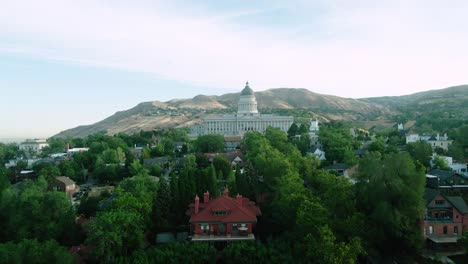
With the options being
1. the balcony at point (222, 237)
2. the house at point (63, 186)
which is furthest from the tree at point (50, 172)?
the balcony at point (222, 237)

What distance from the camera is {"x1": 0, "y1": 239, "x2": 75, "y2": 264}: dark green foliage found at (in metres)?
30.7

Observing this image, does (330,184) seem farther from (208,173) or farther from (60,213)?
(60,213)

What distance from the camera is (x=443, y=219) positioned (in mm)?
37531

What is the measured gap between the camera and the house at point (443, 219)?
3678cm

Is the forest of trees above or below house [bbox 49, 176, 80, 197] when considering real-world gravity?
above

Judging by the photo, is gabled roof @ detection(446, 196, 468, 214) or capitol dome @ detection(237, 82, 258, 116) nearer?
gabled roof @ detection(446, 196, 468, 214)

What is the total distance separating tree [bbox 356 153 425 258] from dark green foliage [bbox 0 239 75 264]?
21.9m

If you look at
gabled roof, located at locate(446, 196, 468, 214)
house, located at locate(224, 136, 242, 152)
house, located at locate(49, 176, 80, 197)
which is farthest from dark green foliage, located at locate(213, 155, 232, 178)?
house, located at locate(224, 136, 242, 152)

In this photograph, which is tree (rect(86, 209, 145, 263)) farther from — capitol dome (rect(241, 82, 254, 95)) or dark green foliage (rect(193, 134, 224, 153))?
capitol dome (rect(241, 82, 254, 95))

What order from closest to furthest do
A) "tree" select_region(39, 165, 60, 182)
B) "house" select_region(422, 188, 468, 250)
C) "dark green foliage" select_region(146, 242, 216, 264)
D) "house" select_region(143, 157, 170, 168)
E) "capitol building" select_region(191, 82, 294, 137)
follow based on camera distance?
1. "dark green foliage" select_region(146, 242, 216, 264)
2. "house" select_region(422, 188, 468, 250)
3. "tree" select_region(39, 165, 60, 182)
4. "house" select_region(143, 157, 170, 168)
5. "capitol building" select_region(191, 82, 294, 137)

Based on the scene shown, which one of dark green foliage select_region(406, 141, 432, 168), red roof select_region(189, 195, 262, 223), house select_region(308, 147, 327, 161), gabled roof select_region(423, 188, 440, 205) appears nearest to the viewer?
red roof select_region(189, 195, 262, 223)

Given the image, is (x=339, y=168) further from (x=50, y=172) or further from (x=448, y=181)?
(x=50, y=172)

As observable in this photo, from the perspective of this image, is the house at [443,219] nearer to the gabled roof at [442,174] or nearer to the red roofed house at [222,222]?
the gabled roof at [442,174]

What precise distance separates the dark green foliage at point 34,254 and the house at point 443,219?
28.1 metres
